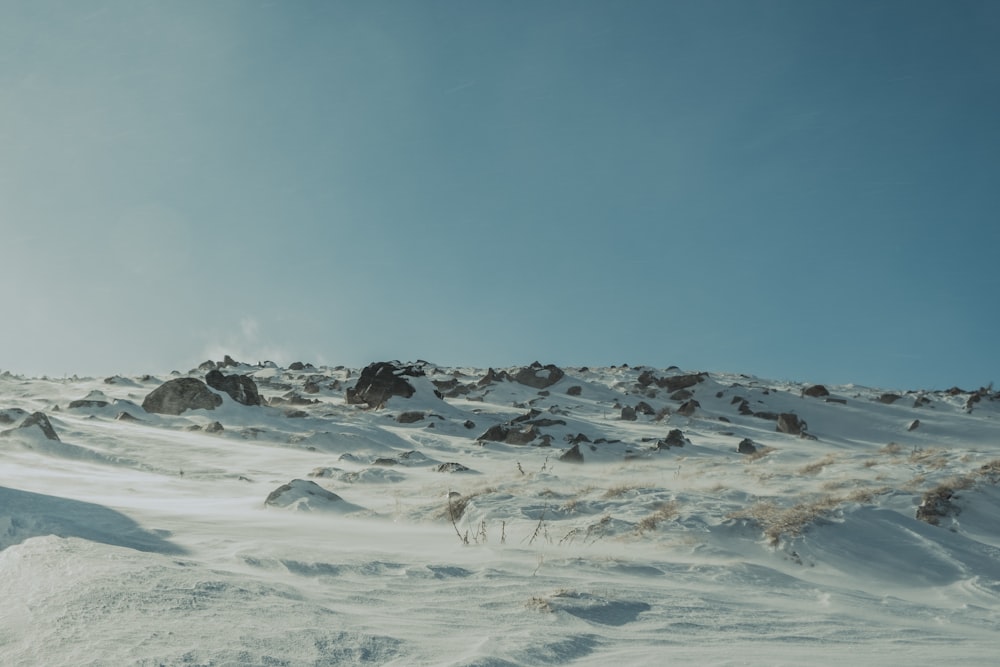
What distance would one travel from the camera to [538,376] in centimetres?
2078

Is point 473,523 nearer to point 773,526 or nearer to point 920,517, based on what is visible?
point 773,526

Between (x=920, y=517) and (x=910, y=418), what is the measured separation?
13.3m

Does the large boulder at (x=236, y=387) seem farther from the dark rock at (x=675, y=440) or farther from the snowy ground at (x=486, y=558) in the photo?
the dark rock at (x=675, y=440)

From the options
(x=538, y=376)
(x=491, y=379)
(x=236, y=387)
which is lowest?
(x=236, y=387)

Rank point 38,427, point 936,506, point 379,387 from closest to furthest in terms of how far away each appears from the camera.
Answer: point 936,506 → point 38,427 → point 379,387

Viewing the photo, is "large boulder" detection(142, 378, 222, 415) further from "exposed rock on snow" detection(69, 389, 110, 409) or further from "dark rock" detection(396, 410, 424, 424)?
"dark rock" detection(396, 410, 424, 424)

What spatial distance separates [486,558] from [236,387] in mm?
11586

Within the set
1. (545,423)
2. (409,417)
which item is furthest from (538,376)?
(545,423)

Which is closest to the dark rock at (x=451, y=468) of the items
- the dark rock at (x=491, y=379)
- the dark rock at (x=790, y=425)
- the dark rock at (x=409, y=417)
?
the dark rock at (x=409, y=417)

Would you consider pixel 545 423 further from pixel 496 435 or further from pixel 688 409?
pixel 688 409

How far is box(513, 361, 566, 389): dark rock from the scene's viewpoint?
20.5 m

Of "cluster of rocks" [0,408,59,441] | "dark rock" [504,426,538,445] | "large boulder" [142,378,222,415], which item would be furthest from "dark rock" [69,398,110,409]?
"dark rock" [504,426,538,445]

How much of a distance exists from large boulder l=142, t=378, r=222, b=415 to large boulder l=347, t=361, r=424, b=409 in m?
3.23

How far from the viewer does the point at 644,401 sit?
18.4 meters
